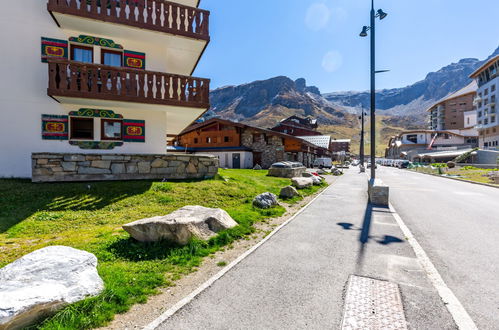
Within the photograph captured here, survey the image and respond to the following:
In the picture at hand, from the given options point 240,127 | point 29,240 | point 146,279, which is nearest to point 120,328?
point 146,279

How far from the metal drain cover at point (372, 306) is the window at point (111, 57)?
14651mm

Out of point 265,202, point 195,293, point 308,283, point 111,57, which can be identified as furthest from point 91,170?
point 308,283

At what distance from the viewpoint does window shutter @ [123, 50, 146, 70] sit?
12755mm

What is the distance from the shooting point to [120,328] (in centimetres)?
300

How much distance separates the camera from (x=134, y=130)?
1296 cm

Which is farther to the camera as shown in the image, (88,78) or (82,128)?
(82,128)

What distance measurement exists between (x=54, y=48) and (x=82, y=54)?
113 centimetres

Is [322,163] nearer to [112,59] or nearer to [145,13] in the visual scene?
[145,13]

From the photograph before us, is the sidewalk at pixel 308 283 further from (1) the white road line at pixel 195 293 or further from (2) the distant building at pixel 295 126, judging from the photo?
(2) the distant building at pixel 295 126

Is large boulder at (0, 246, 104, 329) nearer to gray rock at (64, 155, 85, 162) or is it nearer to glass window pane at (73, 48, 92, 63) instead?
gray rock at (64, 155, 85, 162)

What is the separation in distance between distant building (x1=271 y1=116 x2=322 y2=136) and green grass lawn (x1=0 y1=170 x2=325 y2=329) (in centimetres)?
4739

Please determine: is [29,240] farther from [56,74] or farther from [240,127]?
[240,127]

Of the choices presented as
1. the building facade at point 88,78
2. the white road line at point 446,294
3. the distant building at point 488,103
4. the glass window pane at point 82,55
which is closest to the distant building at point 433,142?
the distant building at point 488,103

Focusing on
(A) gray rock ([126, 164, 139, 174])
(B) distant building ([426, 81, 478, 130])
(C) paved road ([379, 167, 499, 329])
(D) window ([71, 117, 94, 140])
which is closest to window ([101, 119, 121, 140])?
(D) window ([71, 117, 94, 140])
